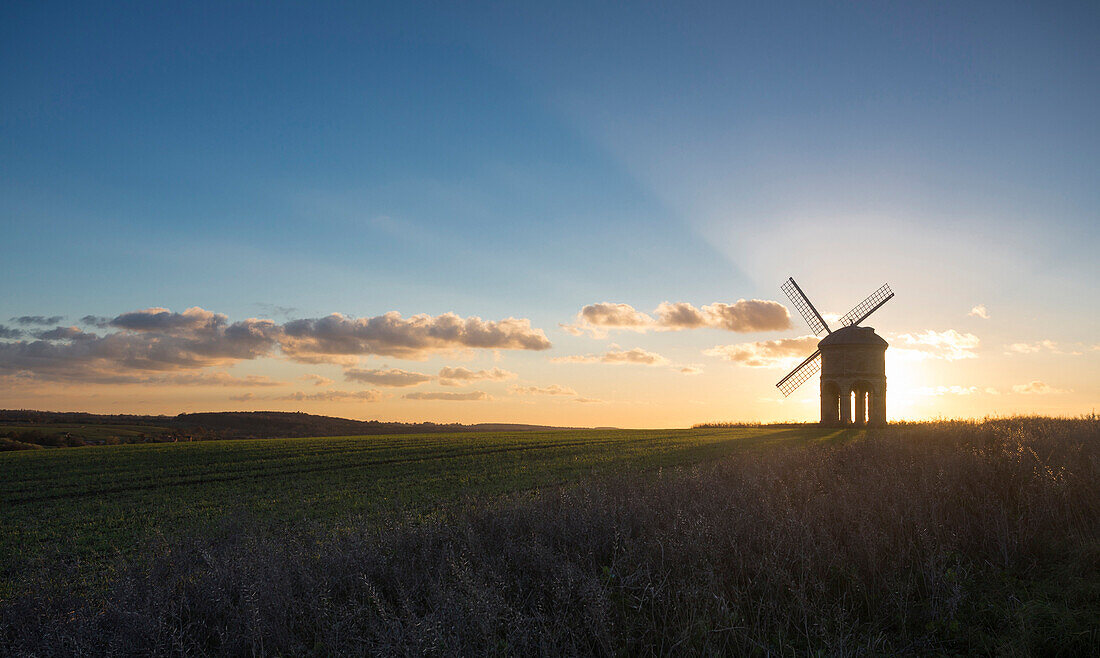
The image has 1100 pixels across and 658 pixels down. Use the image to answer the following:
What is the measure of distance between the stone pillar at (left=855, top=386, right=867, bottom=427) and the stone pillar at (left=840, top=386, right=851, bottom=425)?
583 mm

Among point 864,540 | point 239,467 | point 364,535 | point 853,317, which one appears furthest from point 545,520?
point 853,317

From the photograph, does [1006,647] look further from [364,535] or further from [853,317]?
[853,317]

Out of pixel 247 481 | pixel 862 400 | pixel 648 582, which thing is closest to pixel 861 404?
pixel 862 400

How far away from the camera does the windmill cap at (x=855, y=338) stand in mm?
45938

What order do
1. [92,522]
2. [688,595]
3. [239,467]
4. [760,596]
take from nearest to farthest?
[688,595] → [760,596] → [92,522] → [239,467]

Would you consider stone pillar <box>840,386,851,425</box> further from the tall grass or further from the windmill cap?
the tall grass

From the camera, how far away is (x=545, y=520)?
866 centimetres

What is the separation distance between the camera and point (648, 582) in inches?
246

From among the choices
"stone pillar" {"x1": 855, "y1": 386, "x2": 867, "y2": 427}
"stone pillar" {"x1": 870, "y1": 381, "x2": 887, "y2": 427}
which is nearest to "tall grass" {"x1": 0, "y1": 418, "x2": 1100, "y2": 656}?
"stone pillar" {"x1": 870, "y1": 381, "x2": 887, "y2": 427}

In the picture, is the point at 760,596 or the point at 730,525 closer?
the point at 760,596

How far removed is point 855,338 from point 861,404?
5162 mm

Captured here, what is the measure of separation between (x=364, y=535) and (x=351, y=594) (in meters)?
1.41

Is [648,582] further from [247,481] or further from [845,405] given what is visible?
[845,405]

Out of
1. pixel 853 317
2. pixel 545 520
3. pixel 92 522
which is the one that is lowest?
pixel 92 522
